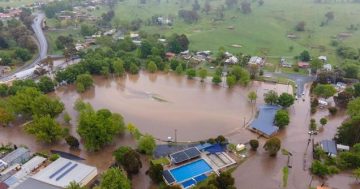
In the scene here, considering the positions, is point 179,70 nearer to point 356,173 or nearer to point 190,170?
point 190,170

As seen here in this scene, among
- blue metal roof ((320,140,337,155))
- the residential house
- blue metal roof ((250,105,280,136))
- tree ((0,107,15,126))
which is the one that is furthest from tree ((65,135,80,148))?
the residential house

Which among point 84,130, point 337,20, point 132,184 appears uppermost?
point 337,20

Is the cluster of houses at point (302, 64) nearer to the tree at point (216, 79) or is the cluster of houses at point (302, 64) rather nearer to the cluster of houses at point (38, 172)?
the tree at point (216, 79)

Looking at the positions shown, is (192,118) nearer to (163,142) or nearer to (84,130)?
(163,142)

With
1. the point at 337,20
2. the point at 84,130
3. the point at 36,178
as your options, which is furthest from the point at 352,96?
the point at 337,20

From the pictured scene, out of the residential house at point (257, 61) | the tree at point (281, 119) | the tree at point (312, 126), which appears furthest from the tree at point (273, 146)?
the residential house at point (257, 61)

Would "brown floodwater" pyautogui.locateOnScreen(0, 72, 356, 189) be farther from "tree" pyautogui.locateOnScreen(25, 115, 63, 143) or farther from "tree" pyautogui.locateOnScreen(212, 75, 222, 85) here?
"tree" pyautogui.locateOnScreen(25, 115, 63, 143)

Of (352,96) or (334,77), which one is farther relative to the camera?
(334,77)

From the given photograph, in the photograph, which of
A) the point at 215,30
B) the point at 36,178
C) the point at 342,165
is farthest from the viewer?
the point at 215,30
